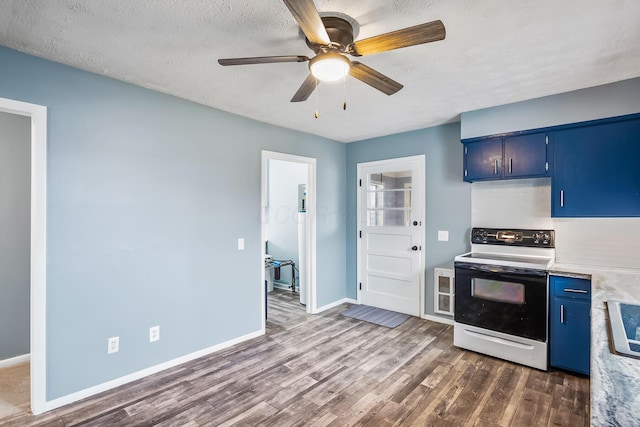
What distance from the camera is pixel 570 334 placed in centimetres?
270

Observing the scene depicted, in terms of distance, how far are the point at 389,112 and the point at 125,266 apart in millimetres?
2900

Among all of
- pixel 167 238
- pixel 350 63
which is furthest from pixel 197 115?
pixel 350 63

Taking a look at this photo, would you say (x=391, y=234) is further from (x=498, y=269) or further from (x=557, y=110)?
(x=557, y=110)

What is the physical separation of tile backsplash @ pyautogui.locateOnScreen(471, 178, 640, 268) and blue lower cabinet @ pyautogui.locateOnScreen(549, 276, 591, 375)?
48cm

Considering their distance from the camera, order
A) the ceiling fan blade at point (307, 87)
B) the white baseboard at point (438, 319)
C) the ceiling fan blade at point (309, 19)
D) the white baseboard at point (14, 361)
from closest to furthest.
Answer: the ceiling fan blade at point (309, 19), the ceiling fan blade at point (307, 87), the white baseboard at point (14, 361), the white baseboard at point (438, 319)

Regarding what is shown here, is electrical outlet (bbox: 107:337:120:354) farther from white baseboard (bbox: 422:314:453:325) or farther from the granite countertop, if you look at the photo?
white baseboard (bbox: 422:314:453:325)

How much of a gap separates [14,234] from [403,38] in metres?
3.74

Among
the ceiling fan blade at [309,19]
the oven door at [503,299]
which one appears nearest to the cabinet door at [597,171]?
the oven door at [503,299]

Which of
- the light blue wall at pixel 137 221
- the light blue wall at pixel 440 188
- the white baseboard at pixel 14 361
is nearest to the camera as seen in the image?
the light blue wall at pixel 137 221

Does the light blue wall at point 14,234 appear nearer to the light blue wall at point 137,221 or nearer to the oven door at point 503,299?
the light blue wall at point 137,221

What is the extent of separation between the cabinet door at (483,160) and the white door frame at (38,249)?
12.3ft

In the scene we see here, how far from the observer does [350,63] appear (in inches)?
68.9

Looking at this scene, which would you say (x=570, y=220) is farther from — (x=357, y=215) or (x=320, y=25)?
(x=320, y=25)

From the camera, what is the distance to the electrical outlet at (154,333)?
280 cm
